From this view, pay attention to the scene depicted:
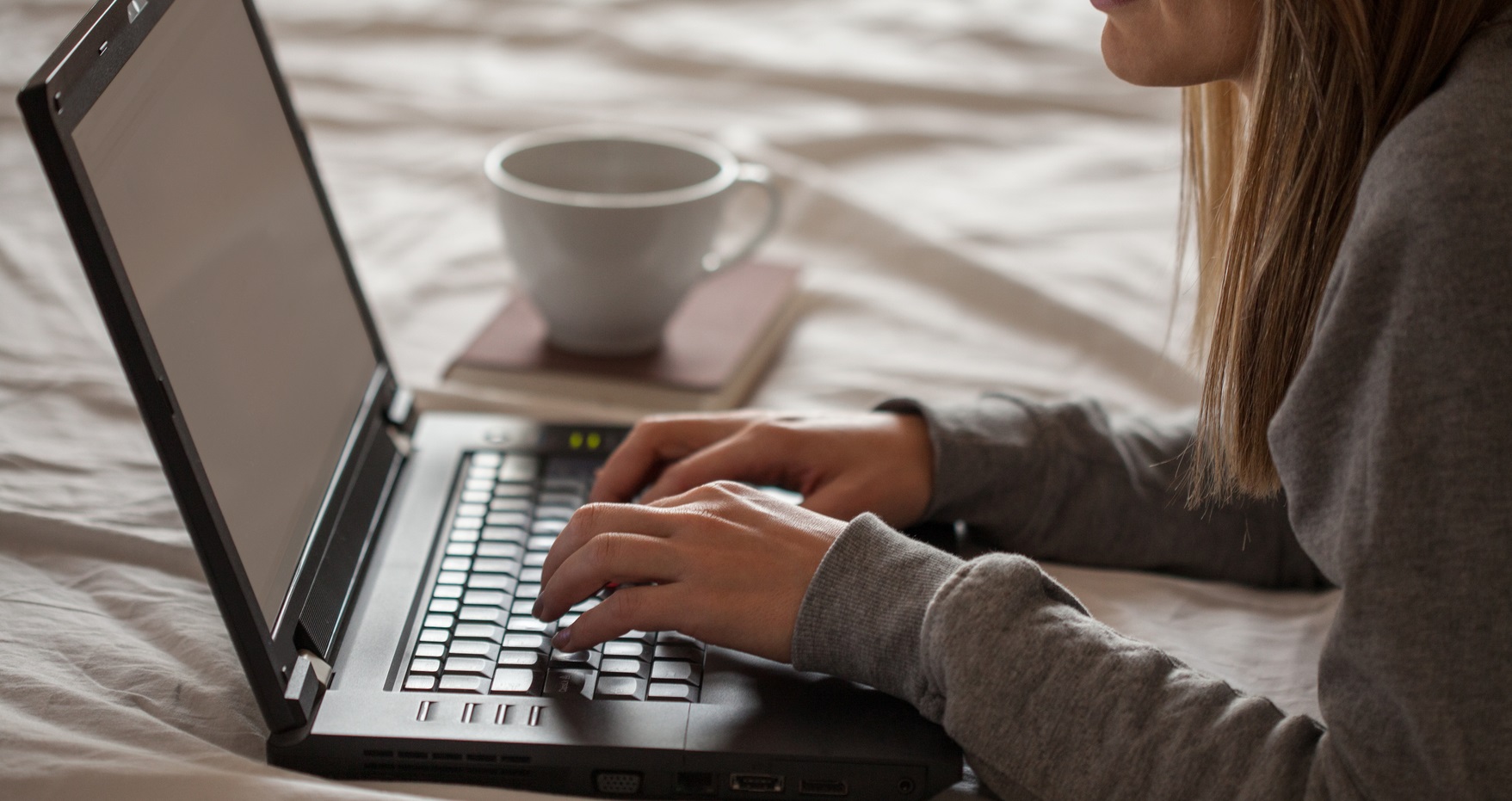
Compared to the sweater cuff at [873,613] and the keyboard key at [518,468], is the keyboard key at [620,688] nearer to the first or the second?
the sweater cuff at [873,613]

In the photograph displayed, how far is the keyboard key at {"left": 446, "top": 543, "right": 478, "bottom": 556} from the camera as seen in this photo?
67cm

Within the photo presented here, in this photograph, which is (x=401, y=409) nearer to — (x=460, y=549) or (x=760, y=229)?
(x=460, y=549)

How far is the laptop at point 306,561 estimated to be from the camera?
1.64ft

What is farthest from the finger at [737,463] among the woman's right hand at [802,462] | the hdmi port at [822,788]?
the hdmi port at [822,788]

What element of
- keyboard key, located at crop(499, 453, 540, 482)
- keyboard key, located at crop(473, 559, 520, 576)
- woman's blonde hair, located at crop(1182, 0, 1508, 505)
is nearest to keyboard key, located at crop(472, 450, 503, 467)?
keyboard key, located at crop(499, 453, 540, 482)

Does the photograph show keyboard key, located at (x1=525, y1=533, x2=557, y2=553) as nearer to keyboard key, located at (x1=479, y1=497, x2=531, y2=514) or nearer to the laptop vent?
keyboard key, located at (x1=479, y1=497, x2=531, y2=514)

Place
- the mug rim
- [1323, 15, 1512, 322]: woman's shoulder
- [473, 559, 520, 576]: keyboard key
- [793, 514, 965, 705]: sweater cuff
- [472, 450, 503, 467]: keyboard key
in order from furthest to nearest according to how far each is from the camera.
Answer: the mug rim, [472, 450, 503, 467]: keyboard key, [473, 559, 520, 576]: keyboard key, [793, 514, 965, 705]: sweater cuff, [1323, 15, 1512, 322]: woman's shoulder

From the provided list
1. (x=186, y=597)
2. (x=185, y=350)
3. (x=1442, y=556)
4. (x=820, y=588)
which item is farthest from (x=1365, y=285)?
(x=186, y=597)

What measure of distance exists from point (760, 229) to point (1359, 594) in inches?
24.2

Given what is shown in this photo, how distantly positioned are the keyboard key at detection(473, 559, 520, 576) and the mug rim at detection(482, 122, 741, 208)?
286 mm

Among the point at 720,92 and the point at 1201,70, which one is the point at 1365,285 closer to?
the point at 1201,70

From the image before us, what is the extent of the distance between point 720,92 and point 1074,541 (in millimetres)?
760

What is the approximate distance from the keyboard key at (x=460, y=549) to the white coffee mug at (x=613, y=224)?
269 millimetres

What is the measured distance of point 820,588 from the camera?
56 cm
